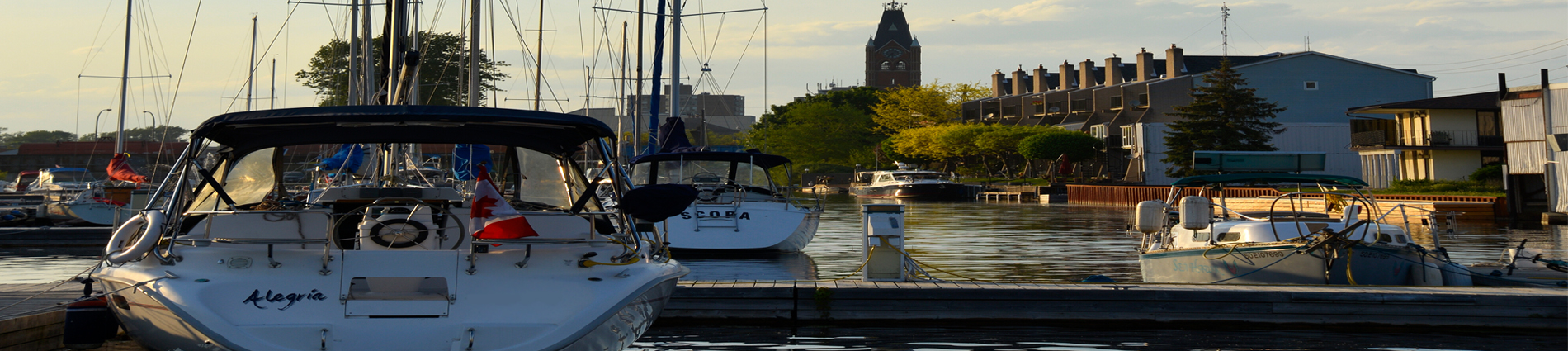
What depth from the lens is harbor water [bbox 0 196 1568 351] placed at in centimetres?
888

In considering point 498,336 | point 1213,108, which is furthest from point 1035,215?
point 498,336

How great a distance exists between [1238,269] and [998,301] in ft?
15.9

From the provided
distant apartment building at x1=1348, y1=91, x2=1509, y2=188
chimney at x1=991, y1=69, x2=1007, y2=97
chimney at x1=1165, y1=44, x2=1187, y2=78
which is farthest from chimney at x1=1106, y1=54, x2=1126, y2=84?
distant apartment building at x1=1348, y1=91, x2=1509, y2=188

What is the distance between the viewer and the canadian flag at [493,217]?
567 centimetres

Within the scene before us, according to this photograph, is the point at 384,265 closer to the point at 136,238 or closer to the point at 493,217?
the point at 493,217

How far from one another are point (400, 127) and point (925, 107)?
3271 inches

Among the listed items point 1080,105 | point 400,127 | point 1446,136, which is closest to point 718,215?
point 400,127

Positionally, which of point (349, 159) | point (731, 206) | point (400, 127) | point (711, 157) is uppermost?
point (711, 157)

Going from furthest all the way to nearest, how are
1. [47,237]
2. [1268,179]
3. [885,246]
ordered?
[47,237] < [1268,179] < [885,246]

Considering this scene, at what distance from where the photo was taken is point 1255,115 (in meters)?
54.6

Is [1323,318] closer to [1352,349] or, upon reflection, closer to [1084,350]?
[1352,349]

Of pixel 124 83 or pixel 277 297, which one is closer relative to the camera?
pixel 277 297

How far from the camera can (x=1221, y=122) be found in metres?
54.5

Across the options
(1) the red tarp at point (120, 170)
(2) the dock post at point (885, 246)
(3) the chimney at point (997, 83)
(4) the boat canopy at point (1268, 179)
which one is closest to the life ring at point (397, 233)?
(2) the dock post at point (885, 246)
